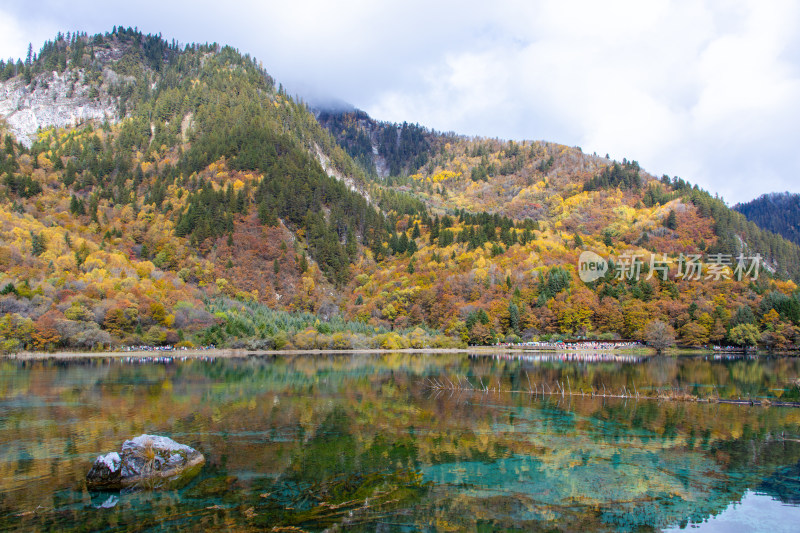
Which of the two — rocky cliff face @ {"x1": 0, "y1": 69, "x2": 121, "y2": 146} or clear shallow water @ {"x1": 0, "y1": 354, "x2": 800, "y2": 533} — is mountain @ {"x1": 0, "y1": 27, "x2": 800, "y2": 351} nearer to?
rocky cliff face @ {"x1": 0, "y1": 69, "x2": 121, "y2": 146}

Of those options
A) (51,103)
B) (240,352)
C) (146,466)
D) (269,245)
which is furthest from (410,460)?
(51,103)

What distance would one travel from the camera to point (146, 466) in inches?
677

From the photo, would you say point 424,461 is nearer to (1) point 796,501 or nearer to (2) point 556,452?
(2) point 556,452

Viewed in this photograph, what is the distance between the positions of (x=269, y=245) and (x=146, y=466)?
123 metres

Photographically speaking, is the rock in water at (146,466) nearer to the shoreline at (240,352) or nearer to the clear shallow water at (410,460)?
the clear shallow water at (410,460)

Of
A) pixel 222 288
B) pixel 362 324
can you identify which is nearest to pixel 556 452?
pixel 362 324

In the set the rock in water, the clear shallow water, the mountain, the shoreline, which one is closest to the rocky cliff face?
the mountain

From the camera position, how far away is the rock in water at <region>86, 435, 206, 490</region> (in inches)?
645

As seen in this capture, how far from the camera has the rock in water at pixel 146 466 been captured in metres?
16.4

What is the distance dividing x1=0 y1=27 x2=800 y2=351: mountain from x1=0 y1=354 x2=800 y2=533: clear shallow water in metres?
60.7

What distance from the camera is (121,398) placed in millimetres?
34812

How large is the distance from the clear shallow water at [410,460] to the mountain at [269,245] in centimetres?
6071

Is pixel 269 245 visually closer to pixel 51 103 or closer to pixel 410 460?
pixel 51 103

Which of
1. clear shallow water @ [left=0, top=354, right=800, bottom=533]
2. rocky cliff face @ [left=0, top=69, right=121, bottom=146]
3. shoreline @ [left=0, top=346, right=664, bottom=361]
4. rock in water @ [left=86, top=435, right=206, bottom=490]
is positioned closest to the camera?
clear shallow water @ [left=0, top=354, right=800, bottom=533]
